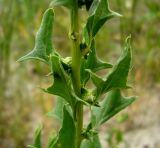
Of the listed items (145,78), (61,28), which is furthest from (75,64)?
(61,28)

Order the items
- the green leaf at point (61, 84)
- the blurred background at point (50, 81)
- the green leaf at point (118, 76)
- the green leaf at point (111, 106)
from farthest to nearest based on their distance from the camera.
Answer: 1. the blurred background at point (50, 81)
2. the green leaf at point (111, 106)
3. the green leaf at point (118, 76)
4. the green leaf at point (61, 84)

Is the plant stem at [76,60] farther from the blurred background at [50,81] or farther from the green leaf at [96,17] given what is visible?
the blurred background at [50,81]

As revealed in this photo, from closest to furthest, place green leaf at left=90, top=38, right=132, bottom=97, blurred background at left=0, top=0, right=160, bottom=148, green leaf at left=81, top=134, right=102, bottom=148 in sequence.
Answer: green leaf at left=90, top=38, right=132, bottom=97
green leaf at left=81, top=134, right=102, bottom=148
blurred background at left=0, top=0, right=160, bottom=148

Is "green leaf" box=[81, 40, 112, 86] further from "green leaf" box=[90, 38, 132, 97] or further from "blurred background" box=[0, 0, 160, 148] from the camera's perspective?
"blurred background" box=[0, 0, 160, 148]

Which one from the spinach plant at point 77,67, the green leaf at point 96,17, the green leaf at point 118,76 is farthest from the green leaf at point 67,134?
the green leaf at point 96,17

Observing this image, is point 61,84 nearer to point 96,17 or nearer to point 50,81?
point 96,17

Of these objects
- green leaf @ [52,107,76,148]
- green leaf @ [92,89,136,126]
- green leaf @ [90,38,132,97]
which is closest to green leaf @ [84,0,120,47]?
green leaf @ [90,38,132,97]
